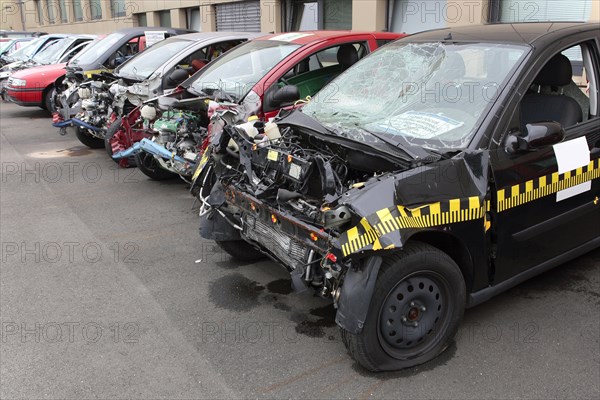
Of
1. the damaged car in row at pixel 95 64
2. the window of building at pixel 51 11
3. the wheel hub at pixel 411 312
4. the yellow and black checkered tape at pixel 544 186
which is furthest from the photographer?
the window of building at pixel 51 11

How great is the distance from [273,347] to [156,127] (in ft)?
11.9

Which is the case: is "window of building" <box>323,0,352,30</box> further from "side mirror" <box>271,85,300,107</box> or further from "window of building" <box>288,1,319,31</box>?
"side mirror" <box>271,85,300,107</box>

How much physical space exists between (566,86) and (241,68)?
11.6ft

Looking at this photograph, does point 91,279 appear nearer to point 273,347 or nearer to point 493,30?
point 273,347

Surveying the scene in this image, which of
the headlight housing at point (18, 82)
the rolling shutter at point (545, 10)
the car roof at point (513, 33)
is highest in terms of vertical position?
the rolling shutter at point (545, 10)

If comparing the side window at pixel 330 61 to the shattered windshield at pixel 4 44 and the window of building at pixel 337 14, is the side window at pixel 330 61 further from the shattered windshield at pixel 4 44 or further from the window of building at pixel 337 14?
the shattered windshield at pixel 4 44

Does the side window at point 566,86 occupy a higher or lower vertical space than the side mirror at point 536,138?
higher

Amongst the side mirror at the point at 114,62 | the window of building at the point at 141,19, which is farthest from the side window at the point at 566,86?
the window of building at the point at 141,19

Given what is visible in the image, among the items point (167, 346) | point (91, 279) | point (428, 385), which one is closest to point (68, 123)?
point (91, 279)

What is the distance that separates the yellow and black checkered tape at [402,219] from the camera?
2.65 metres

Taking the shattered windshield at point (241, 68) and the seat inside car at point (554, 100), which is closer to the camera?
the seat inside car at point (554, 100)

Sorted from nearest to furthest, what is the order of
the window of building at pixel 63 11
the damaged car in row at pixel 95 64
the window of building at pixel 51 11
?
the damaged car in row at pixel 95 64
the window of building at pixel 63 11
the window of building at pixel 51 11

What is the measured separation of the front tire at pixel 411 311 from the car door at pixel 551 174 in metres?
A: 0.41

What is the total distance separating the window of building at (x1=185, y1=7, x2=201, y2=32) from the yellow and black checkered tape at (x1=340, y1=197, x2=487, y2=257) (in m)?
18.3
